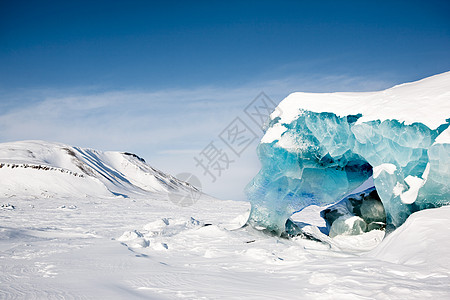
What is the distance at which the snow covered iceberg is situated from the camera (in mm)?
6551

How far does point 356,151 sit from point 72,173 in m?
34.3

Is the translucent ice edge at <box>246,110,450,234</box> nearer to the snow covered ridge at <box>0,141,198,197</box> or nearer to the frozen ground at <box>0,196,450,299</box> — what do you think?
the frozen ground at <box>0,196,450,299</box>

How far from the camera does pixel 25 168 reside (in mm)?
33750

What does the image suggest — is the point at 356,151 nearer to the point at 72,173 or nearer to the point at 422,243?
the point at 422,243

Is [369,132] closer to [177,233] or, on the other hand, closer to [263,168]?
[263,168]

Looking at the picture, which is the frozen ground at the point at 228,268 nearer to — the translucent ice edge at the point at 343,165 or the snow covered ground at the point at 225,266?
the snow covered ground at the point at 225,266

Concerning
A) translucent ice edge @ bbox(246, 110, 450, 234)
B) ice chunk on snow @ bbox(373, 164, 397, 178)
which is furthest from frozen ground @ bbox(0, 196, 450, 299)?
ice chunk on snow @ bbox(373, 164, 397, 178)

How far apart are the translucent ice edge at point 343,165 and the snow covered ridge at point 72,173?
26888mm

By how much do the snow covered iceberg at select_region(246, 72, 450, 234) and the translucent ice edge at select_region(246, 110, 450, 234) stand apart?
17 mm

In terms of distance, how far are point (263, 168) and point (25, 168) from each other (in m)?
32.7

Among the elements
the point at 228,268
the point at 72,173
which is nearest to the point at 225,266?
the point at 228,268

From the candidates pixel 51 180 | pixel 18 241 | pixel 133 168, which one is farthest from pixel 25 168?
pixel 18 241

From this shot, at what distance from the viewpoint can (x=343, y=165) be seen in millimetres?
8648

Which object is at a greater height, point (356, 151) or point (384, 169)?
point (356, 151)
